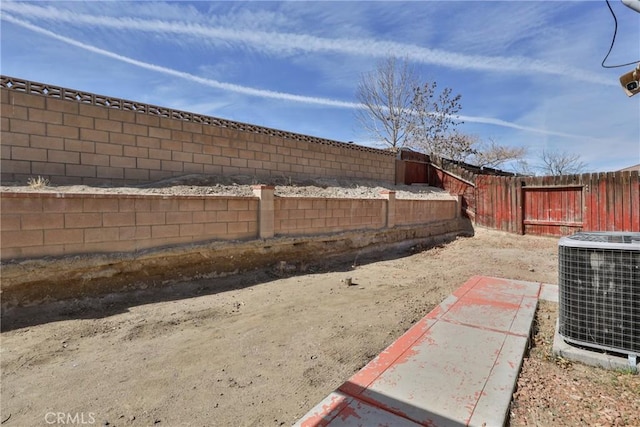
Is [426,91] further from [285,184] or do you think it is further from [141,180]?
[141,180]

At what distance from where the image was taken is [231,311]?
4387 millimetres

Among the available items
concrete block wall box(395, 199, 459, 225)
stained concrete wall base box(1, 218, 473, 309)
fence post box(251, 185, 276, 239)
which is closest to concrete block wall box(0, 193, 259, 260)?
stained concrete wall base box(1, 218, 473, 309)

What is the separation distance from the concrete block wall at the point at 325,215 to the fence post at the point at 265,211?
0.16m

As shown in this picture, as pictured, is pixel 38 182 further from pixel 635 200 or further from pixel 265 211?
pixel 635 200

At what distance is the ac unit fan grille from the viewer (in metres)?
2.63

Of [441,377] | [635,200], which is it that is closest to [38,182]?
[441,377]

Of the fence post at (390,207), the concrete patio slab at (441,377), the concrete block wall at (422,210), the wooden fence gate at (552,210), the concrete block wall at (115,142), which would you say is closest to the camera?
the concrete patio slab at (441,377)

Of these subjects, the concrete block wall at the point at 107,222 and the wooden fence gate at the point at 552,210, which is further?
the wooden fence gate at the point at 552,210

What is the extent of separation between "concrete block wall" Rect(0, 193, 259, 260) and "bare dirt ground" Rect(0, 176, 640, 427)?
762mm

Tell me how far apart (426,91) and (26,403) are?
67.0 ft

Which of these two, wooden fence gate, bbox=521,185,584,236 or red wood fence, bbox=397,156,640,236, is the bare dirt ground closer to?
red wood fence, bbox=397,156,640,236

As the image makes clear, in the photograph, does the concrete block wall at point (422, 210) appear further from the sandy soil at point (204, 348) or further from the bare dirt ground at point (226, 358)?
the bare dirt ground at point (226, 358)

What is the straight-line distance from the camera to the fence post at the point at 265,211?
6.28m

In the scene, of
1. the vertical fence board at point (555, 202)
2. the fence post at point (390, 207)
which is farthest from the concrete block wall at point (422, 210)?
the vertical fence board at point (555, 202)
